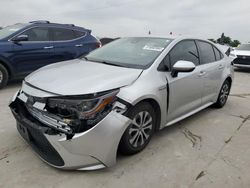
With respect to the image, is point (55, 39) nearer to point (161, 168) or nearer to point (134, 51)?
point (134, 51)

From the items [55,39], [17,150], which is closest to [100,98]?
[17,150]

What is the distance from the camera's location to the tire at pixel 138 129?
3.00 meters

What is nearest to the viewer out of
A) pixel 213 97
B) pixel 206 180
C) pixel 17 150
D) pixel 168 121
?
pixel 206 180

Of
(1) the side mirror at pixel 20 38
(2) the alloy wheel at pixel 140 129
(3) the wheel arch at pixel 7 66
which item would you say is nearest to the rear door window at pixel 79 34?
(1) the side mirror at pixel 20 38

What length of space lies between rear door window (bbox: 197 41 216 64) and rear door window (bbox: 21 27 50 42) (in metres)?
4.04

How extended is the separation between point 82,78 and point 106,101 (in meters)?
0.44

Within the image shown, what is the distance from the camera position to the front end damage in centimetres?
259

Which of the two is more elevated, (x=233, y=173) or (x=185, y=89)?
(x=185, y=89)

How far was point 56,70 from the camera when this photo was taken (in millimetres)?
3391

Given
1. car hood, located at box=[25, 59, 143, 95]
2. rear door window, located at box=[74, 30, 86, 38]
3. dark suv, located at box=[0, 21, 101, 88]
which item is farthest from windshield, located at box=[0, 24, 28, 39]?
car hood, located at box=[25, 59, 143, 95]

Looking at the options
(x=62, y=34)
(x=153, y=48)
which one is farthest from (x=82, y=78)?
(x=62, y=34)

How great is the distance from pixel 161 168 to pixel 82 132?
40.3 inches

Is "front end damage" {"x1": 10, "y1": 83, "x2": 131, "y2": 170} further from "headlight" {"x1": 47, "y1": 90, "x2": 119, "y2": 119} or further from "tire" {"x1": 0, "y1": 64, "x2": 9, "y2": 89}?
"tire" {"x1": 0, "y1": 64, "x2": 9, "y2": 89}

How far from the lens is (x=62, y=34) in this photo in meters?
7.29
